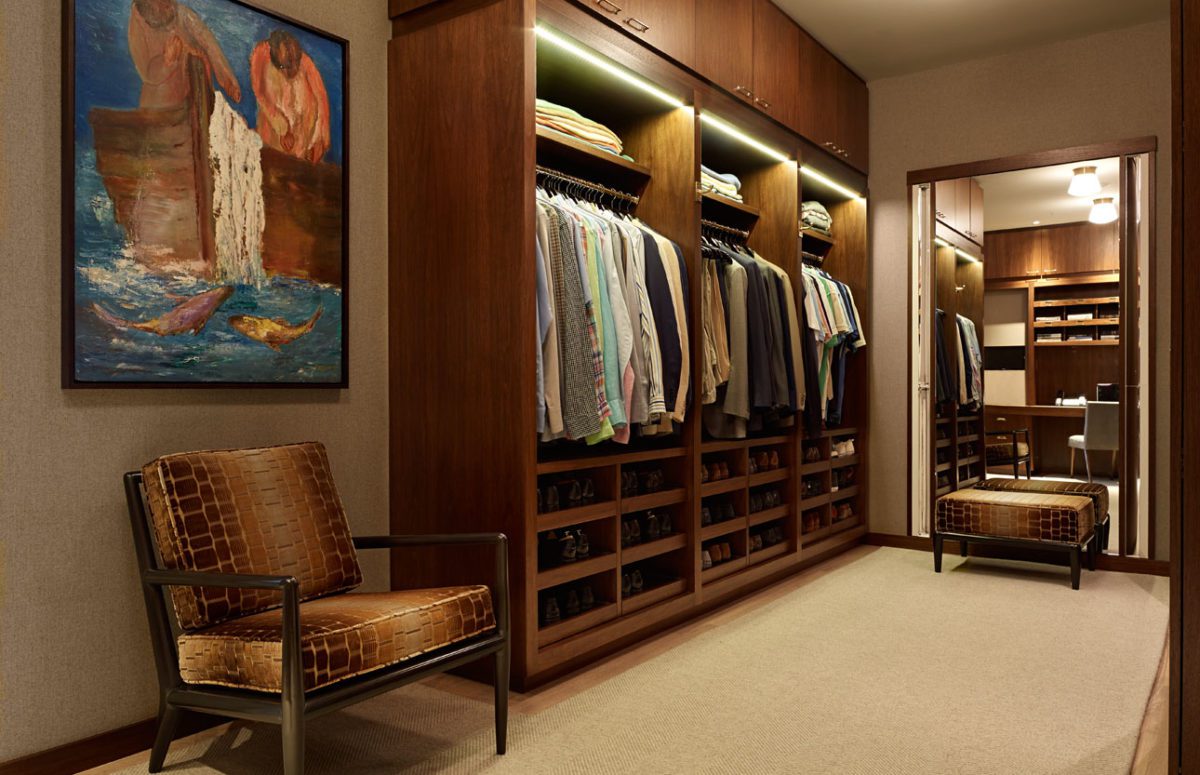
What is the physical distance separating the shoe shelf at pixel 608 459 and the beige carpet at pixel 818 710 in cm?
74

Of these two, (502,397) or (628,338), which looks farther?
(628,338)

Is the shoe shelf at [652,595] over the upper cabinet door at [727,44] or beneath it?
beneath

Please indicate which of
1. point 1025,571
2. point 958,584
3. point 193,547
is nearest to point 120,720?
point 193,547

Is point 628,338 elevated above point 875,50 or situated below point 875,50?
below

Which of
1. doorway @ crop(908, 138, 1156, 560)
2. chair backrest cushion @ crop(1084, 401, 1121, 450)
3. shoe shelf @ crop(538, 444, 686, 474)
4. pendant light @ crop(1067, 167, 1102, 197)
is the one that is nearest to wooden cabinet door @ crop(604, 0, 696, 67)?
shoe shelf @ crop(538, 444, 686, 474)

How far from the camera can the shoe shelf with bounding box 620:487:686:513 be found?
10.5 ft

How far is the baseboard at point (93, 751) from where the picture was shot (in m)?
2.11

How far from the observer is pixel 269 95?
2643mm

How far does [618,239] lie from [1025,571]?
3.06 metres

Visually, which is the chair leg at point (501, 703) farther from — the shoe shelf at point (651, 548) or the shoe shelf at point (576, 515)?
the shoe shelf at point (651, 548)

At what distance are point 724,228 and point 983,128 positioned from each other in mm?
2013

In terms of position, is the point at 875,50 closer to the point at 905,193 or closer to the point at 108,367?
the point at 905,193

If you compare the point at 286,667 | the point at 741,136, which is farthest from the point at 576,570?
the point at 741,136

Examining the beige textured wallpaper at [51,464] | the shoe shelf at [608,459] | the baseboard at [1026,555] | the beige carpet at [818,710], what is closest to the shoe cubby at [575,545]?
the shoe shelf at [608,459]
